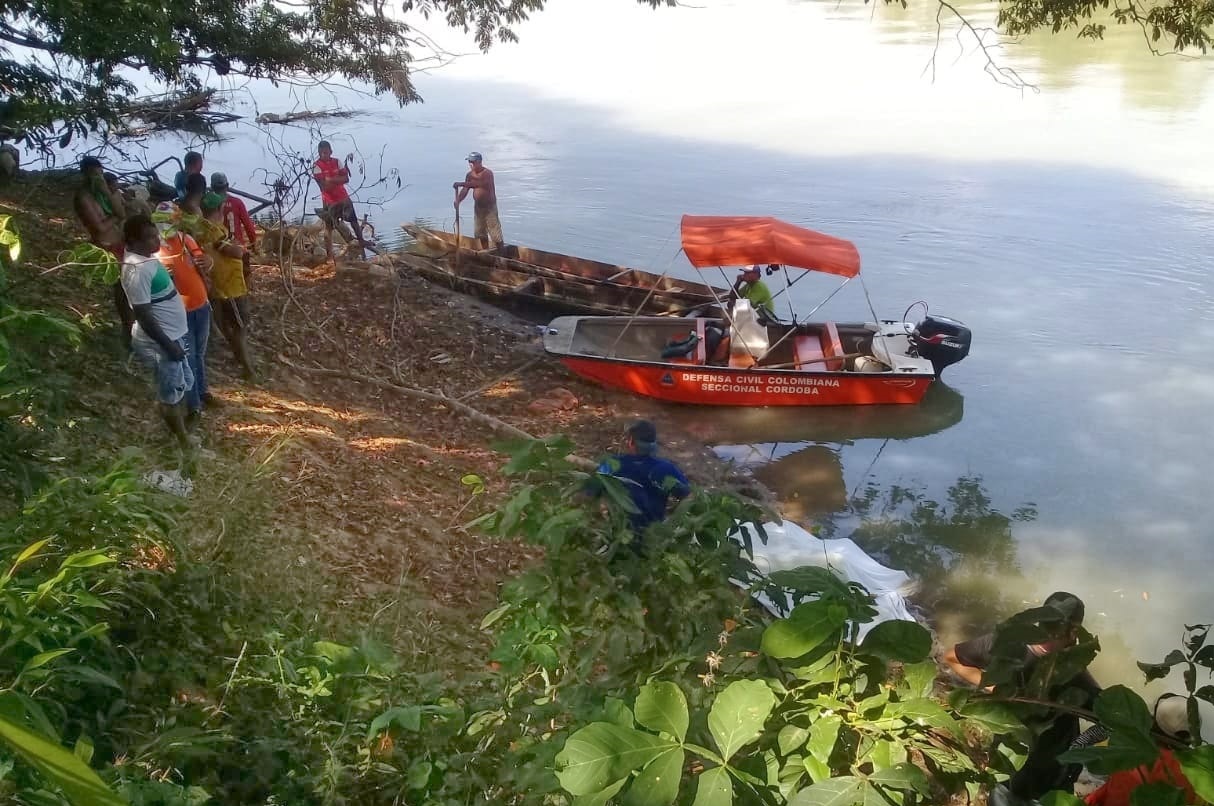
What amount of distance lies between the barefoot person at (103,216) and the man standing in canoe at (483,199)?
26.0 feet

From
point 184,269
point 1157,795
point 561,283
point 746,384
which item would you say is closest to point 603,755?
point 1157,795

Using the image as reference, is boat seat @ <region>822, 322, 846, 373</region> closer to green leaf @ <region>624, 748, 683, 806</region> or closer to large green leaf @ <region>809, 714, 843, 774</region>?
large green leaf @ <region>809, 714, 843, 774</region>

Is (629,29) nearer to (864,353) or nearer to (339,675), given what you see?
(864,353)

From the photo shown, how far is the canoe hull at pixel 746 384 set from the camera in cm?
1125

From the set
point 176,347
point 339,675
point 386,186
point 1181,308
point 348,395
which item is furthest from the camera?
point 386,186

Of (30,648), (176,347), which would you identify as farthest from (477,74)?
(30,648)

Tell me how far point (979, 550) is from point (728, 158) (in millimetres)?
17045

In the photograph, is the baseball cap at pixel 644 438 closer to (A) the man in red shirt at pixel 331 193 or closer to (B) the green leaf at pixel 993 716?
(B) the green leaf at pixel 993 716

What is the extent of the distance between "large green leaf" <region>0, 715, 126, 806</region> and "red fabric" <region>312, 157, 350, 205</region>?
41.3 ft

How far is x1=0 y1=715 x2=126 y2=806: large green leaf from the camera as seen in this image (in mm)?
572

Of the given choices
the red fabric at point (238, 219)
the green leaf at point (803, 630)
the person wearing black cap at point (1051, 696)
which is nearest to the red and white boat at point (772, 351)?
the red fabric at point (238, 219)

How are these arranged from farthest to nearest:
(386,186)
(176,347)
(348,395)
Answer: (386,186) → (348,395) → (176,347)

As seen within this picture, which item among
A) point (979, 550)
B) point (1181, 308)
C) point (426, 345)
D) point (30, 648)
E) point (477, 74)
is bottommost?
point (979, 550)

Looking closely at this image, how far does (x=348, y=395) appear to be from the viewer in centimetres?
904
